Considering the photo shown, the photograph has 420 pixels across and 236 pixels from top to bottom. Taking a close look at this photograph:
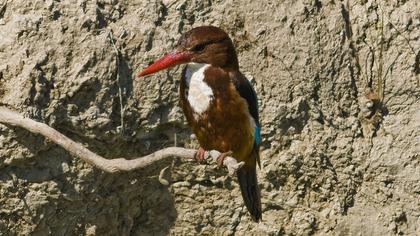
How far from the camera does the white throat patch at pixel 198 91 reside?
4.73 metres

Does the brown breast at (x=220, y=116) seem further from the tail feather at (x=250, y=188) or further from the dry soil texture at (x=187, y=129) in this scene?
the dry soil texture at (x=187, y=129)

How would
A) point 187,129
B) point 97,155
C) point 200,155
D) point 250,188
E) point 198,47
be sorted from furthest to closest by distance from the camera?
point 187,129 < point 250,188 < point 198,47 < point 200,155 < point 97,155

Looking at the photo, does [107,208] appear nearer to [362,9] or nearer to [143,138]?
[143,138]

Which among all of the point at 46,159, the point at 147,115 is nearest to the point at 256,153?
the point at 147,115

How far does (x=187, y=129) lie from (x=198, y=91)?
0.80 meters

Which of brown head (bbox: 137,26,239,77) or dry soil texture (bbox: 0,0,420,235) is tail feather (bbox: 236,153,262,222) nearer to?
dry soil texture (bbox: 0,0,420,235)

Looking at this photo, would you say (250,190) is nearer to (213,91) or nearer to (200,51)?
(213,91)

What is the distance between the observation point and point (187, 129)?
18.1ft

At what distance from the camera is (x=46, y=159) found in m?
5.27

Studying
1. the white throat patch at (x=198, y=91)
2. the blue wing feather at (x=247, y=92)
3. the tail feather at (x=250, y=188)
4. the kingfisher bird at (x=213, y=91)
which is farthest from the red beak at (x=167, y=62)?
the tail feather at (x=250, y=188)

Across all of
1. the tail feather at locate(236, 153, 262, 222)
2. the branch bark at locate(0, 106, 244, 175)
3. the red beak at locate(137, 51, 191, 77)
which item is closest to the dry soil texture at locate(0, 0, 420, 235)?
the branch bark at locate(0, 106, 244, 175)

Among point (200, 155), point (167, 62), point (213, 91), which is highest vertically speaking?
point (167, 62)

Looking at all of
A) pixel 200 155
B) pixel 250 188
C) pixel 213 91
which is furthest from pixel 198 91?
pixel 250 188

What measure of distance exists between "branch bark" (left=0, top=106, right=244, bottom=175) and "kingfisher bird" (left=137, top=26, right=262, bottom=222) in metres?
0.12
